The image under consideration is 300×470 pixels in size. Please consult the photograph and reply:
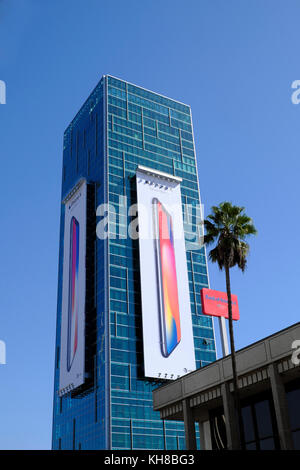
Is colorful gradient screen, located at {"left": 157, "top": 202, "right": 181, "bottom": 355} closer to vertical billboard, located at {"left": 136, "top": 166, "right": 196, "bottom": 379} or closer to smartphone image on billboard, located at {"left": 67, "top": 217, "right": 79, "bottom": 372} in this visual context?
vertical billboard, located at {"left": 136, "top": 166, "right": 196, "bottom": 379}

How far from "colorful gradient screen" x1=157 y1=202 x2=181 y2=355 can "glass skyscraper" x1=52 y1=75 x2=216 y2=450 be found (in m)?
5.08

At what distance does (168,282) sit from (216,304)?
146 feet

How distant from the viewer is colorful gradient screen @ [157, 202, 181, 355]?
104m

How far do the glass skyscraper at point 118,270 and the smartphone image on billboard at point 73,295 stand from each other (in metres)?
3.34

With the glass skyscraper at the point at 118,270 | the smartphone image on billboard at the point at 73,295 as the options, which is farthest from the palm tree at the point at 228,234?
the smartphone image on billboard at the point at 73,295

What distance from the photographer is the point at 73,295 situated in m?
112

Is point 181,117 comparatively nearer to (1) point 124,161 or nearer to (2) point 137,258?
(1) point 124,161

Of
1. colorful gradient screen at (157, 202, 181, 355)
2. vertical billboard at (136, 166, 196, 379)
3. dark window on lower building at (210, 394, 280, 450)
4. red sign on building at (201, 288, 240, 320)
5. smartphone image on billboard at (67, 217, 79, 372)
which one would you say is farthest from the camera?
smartphone image on billboard at (67, 217, 79, 372)

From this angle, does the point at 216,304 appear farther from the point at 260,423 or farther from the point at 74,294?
the point at 74,294

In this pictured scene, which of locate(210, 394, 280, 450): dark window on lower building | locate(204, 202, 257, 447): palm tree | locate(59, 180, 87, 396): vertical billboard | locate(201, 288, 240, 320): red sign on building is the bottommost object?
locate(210, 394, 280, 450): dark window on lower building

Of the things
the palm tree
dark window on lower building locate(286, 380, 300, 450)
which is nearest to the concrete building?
dark window on lower building locate(286, 380, 300, 450)

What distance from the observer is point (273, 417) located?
34.0 m

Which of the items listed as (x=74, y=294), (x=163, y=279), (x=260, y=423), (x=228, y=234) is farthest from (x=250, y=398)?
(x=74, y=294)

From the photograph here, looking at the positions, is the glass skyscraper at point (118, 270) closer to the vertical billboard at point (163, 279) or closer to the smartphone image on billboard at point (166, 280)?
the vertical billboard at point (163, 279)
